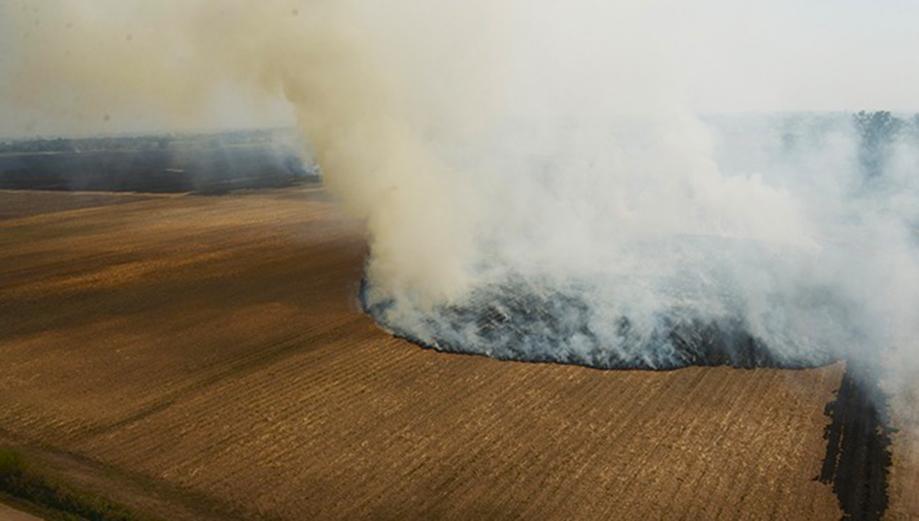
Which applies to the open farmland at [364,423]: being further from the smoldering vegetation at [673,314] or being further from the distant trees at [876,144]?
the distant trees at [876,144]

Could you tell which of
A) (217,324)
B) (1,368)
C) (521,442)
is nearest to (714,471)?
(521,442)

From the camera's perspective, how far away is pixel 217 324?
72.5 feet

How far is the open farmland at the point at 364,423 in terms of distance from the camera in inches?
470

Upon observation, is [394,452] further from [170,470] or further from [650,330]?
[650,330]

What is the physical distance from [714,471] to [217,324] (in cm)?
1580

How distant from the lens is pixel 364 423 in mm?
14812

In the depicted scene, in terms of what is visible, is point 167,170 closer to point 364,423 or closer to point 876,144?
point 876,144

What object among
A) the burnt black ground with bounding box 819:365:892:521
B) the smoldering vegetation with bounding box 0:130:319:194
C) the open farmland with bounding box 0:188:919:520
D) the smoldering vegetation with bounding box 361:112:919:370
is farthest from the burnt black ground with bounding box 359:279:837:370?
the smoldering vegetation with bounding box 0:130:319:194

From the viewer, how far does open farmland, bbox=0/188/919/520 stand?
1195cm

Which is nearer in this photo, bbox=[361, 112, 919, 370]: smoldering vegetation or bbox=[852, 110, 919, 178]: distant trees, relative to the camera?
bbox=[361, 112, 919, 370]: smoldering vegetation

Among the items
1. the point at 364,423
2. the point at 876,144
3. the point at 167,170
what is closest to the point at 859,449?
the point at 364,423

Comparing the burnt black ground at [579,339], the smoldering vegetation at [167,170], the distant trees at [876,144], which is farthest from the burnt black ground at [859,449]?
the smoldering vegetation at [167,170]

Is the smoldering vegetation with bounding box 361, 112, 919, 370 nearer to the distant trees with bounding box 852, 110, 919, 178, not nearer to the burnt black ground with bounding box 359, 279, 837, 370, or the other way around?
the burnt black ground with bounding box 359, 279, 837, 370

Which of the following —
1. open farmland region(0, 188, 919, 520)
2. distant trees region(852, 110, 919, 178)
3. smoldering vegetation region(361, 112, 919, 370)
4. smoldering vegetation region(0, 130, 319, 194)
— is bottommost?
smoldering vegetation region(0, 130, 319, 194)
